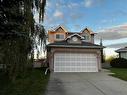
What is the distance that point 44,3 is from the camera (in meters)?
8.64

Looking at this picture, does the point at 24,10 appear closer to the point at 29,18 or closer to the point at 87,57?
the point at 29,18

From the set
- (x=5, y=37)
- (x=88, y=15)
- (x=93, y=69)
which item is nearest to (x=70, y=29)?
(x=88, y=15)

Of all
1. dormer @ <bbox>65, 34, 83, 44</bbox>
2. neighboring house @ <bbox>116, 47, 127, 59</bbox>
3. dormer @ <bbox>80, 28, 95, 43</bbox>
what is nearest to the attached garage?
dormer @ <bbox>65, 34, 83, 44</bbox>

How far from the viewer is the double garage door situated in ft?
76.6

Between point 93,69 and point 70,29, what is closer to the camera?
point 93,69

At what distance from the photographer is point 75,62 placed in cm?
2358

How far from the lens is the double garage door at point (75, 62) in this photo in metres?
23.4

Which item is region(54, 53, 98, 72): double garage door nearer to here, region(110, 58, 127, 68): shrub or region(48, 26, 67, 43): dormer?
region(110, 58, 127, 68): shrub

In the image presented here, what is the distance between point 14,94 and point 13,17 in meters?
4.11

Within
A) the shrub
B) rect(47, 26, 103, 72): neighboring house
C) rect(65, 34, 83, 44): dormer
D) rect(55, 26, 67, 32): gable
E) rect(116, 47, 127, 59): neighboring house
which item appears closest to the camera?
rect(47, 26, 103, 72): neighboring house

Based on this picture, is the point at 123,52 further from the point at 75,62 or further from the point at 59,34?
the point at 75,62

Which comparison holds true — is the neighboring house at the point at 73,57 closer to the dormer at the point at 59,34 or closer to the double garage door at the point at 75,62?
the double garage door at the point at 75,62

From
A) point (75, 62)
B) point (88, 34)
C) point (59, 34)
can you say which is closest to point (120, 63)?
point (88, 34)

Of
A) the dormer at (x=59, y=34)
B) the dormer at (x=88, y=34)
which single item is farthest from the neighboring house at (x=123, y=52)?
the dormer at (x=59, y=34)
